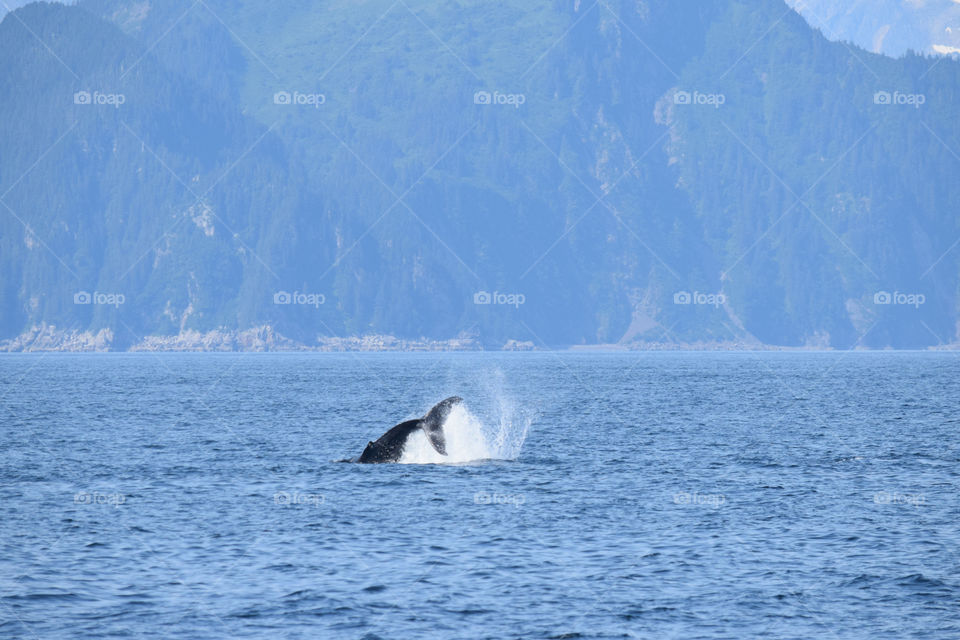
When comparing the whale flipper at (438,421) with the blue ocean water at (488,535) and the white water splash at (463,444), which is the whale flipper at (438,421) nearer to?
the white water splash at (463,444)

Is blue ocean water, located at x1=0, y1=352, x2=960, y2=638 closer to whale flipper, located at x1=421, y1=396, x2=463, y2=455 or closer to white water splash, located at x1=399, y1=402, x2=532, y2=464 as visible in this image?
white water splash, located at x1=399, y1=402, x2=532, y2=464

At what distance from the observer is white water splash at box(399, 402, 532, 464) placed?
48938mm

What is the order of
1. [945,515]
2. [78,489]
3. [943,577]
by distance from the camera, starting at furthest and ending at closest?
[78,489], [945,515], [943,577]

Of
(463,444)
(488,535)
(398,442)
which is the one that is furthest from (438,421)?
(488,535)

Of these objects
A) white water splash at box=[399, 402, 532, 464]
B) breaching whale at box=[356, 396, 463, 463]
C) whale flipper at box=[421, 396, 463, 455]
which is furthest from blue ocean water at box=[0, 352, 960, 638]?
whale flipper at box=[421, 396, 463, 455]

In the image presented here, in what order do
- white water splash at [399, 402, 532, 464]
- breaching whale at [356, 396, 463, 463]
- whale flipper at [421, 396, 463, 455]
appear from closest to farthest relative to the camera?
whale flipper at [421, 396, 463, 455] < breaching whale at [356, 396, 463, 463] < white water splash at [399, 402, 532, 464]

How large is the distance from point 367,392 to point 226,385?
25.8 metres

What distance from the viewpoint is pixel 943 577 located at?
2797 cm

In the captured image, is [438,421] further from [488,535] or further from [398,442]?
[488,535]

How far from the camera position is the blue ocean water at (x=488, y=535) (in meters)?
24.7

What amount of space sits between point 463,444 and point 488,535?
61.8 feet

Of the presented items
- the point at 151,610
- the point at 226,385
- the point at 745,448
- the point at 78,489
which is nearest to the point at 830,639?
the point at 151,610

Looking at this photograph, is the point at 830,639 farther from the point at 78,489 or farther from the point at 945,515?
the point at 78,489

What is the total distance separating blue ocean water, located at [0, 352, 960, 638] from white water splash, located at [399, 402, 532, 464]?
2.32 feet
